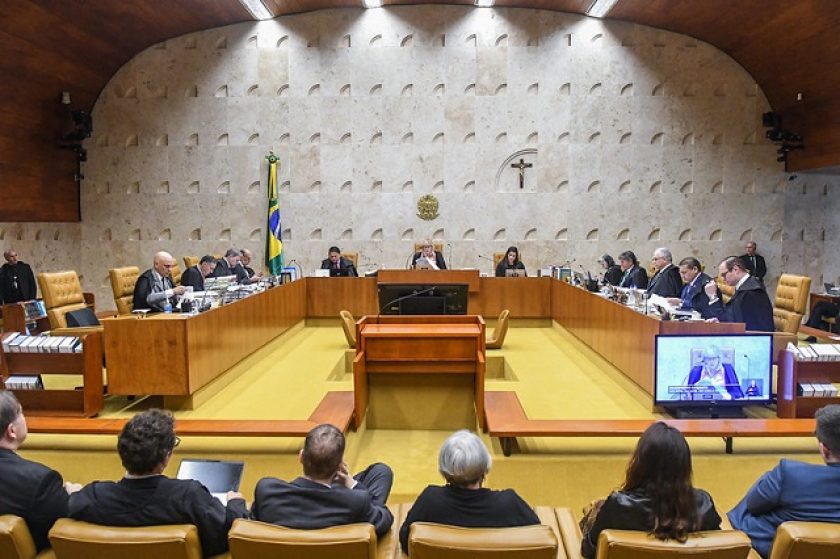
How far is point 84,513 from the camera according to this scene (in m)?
2.05

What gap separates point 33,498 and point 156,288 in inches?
150

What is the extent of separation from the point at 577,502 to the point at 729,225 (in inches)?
349

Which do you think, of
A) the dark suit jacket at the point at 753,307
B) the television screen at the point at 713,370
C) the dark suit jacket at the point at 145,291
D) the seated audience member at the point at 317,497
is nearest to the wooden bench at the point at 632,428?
the television screen at the point at 713,370

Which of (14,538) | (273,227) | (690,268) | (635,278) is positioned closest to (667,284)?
(690,268)

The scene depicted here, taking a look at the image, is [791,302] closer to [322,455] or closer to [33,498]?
[322,455]

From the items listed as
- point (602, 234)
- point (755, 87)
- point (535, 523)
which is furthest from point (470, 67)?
point (535, 523)

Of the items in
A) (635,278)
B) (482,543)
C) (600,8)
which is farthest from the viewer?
(600,8)

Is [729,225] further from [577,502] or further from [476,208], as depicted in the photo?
[577,502]

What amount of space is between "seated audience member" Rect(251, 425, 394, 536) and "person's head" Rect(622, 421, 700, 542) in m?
0.88

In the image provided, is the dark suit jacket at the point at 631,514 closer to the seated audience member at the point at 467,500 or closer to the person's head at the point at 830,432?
the seated audience member at the point at 467,500

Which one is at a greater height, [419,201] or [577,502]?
[419,201]

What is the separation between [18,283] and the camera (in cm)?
917

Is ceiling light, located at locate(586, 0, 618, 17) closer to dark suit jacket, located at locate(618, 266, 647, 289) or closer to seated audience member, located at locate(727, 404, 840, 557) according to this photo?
dark suit jacket, located at locate(618, 266, 647, 289)

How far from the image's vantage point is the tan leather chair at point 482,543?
180 centimetres
